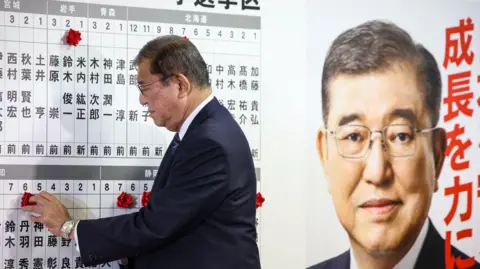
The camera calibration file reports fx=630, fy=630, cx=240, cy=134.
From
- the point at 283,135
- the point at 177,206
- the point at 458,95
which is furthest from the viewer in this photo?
the point at 458,95

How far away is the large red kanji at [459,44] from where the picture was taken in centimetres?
253

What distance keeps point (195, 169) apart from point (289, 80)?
743mm

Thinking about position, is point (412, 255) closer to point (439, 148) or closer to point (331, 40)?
point (439, 148)

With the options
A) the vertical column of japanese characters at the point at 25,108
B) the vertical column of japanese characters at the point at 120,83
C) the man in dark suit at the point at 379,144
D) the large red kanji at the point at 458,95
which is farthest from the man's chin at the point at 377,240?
the vertical column of japanese characters at the point at 25,108

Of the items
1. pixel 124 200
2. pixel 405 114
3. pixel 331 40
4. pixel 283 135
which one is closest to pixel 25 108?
pixel 124 200

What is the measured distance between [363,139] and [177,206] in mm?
913

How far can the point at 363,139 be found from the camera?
232cm

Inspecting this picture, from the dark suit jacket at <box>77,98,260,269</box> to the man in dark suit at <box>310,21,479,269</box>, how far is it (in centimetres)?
66

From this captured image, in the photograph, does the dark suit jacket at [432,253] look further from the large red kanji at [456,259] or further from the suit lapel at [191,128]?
the suit lapel at [191,128]

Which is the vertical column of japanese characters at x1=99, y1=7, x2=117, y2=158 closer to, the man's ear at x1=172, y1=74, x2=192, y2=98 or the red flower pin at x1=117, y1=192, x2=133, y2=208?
the red flower pin at x1=117, y1=192, x2=133, y2=208

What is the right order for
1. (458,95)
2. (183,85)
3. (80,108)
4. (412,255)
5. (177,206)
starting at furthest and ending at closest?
(458,95), (412,255), (80,108), (183,85), (177,206)

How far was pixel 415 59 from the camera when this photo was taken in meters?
2.45

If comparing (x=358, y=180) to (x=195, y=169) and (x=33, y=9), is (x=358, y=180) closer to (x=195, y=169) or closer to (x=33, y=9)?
(x=195, y=169)

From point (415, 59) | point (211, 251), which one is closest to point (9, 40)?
point (211, 251)
